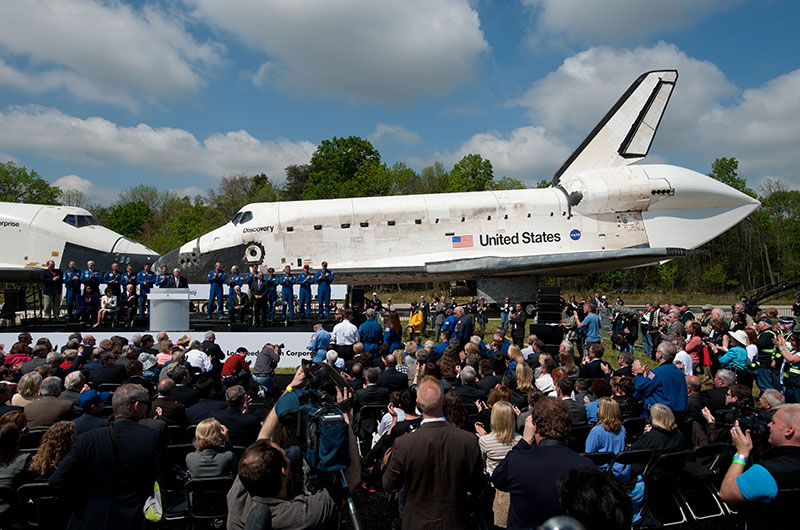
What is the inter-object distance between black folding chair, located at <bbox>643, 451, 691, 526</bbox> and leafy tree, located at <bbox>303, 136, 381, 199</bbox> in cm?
5212

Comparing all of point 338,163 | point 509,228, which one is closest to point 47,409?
point 509,228

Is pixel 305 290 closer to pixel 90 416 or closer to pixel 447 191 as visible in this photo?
pixel 90 416

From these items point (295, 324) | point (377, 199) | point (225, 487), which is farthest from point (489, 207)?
point (225, 487)

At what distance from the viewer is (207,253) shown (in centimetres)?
1953

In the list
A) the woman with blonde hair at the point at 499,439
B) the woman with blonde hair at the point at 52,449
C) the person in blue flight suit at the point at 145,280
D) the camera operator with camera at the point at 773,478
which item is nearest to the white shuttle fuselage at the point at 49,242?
the person in blue flight suit at the point at 145,280

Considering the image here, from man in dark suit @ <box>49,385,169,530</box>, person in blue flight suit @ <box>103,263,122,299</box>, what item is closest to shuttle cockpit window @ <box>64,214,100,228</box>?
person in blue flight suit @ <box>103,263,122,299</box>

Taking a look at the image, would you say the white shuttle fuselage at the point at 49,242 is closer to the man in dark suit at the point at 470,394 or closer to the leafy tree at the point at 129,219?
the man in dark suit at the point at 470,394

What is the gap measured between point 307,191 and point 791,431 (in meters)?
56.1

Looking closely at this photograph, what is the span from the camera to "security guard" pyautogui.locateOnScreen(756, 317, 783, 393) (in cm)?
839

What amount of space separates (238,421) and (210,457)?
846 millimetres

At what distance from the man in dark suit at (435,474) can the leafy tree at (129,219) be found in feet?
211

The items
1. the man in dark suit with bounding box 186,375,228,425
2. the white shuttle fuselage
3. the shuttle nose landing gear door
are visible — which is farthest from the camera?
the shuttle nose landing gear door

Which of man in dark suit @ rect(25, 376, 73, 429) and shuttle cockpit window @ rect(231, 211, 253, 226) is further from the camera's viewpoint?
shuttle cockpit window @ rect(231, 211, 253, 226)

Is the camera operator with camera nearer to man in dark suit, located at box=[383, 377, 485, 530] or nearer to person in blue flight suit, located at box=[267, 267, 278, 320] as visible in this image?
man in dark suit, located at box=[383, 377, 485, 530]
